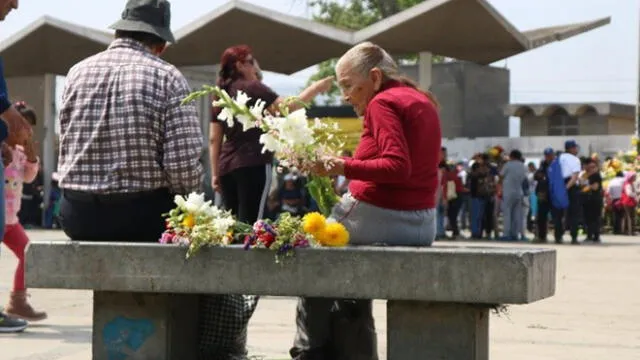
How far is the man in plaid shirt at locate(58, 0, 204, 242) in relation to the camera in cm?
656

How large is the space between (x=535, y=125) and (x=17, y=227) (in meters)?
50.9

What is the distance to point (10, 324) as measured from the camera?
8852 millimetres

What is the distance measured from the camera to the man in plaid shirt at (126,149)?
21.5 feet

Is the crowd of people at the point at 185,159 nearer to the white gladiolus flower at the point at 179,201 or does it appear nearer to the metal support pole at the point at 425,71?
the white gladiolus flower at the point at 179,201

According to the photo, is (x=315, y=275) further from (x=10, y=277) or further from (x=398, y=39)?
(x=398, y=39)

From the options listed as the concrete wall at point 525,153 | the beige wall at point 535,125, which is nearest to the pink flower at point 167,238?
the concrete wall at point 525,153

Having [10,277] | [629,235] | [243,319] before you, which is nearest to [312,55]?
[629,235]

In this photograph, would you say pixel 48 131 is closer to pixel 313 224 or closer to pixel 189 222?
pixel 189 222

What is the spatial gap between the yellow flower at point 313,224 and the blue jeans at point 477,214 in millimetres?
21643

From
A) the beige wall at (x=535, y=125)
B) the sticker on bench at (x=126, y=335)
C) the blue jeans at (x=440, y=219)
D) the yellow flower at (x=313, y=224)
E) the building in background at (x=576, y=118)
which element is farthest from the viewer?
the beige wall at (x=535, y=125)

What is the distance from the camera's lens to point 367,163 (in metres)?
6.20

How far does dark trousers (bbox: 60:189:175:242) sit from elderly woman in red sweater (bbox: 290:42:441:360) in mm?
868

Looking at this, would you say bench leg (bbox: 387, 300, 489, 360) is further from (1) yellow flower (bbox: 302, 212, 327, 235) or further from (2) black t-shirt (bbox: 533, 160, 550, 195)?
(2) black t-shirt (bbox: 533, 160, 550, 195)

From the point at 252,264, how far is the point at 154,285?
0.47 meters
